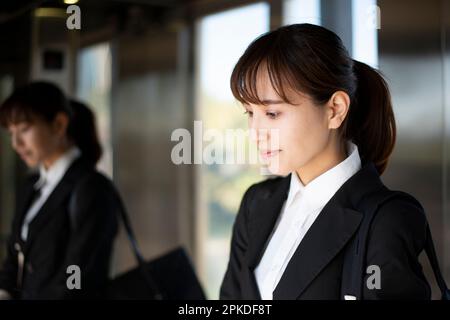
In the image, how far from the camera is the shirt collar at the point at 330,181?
1.17m

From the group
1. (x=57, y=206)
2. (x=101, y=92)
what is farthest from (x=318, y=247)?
(x=101, y=92)

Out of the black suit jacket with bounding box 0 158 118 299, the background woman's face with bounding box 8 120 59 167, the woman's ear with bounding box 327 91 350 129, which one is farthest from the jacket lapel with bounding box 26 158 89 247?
the woman's ear with bounding box 327 91 350 129

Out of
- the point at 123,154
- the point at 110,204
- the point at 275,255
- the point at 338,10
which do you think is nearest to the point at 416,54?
the point at 338,10

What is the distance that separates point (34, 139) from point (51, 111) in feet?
0.32

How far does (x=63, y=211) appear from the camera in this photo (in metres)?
1.84

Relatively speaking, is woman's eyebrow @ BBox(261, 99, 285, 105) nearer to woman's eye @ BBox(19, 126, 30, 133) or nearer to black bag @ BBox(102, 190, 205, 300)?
black bag @ BBox(102, 190, 205, 300)

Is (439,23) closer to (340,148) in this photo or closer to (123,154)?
(340,148)

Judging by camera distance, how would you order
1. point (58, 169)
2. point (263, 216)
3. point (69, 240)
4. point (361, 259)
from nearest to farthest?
point (361, 259) → point (263, 216) → point (69, 240) → point (58, 169)

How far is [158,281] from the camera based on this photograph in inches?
73.9

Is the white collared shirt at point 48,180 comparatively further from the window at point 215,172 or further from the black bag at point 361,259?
the black bag at point 361,259

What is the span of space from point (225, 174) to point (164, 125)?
0.49 m

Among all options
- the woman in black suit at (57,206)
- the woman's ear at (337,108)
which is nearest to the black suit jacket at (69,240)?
the woman in black suit at (57,206)

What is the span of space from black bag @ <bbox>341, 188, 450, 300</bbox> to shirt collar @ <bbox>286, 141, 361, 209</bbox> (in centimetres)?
9

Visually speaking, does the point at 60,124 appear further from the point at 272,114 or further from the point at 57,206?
the point at 272,114
